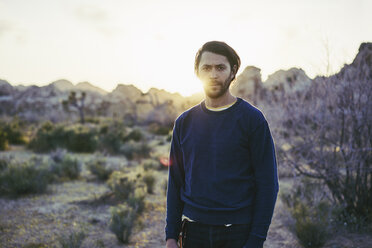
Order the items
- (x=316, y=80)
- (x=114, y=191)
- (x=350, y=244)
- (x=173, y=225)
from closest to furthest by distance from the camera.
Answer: (x=173, y=225), (x=350, y=244), (x=316, y=80), (x=114, y=191)

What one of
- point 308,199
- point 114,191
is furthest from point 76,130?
point 308,199

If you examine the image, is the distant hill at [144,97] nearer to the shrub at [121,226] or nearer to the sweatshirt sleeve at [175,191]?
the sweatshirt sleeve at [175,191]

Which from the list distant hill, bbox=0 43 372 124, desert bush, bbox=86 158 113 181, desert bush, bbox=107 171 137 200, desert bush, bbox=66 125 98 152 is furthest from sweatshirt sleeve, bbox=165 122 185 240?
desert bush, bbox=66 125 98 152

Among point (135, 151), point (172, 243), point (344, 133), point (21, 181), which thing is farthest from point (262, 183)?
point (135, 151)

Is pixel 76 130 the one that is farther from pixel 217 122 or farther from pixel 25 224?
pixel 217 122

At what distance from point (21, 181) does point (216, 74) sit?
740cm

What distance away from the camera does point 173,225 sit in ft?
7.06

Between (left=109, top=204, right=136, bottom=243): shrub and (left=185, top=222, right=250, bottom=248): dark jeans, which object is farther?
(left=109, top=204, right=136, bottom=243): shrub

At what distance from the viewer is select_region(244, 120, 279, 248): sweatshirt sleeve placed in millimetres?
1738

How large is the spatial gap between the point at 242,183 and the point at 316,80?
170 inches

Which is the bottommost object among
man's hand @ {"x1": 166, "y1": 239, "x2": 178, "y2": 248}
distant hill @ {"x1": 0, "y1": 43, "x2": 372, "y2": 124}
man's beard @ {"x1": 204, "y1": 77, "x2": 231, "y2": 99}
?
man's hand @ {"x1": 166, "y1": 239, "x2": 178, "y2": 248}

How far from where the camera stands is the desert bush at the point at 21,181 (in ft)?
24.1

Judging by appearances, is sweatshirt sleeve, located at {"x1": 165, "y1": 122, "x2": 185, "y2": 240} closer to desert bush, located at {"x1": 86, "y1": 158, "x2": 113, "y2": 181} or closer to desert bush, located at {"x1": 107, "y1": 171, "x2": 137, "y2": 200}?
desert bush, located at {"x1": 107, "y1": 171, "x2": 137, "y2": 200}

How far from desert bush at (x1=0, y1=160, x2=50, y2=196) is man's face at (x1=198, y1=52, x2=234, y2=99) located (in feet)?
23.7
